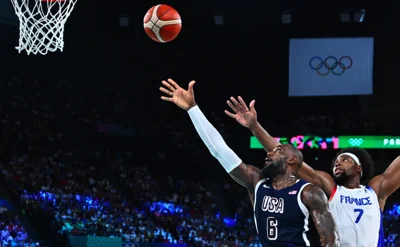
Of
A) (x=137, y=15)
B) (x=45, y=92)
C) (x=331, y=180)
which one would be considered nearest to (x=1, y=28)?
(x=45, y=92)

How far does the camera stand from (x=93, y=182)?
18.7 meters

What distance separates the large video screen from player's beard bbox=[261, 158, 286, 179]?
16.5 metres

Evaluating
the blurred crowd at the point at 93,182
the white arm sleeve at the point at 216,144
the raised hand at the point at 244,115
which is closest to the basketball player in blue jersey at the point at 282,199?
the white arm sleeve at the point at 216,144

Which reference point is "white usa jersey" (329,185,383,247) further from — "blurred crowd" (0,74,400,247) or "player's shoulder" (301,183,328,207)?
"blurred crowd" (0,74,400,247)

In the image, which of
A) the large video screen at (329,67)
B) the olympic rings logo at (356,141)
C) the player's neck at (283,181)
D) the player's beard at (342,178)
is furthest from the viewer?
the large video screen at (329,67)

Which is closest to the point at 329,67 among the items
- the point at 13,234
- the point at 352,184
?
the point at 13,234

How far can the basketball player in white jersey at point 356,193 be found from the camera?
3.95 meters

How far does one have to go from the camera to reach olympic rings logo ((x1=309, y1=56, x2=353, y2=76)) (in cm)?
2002

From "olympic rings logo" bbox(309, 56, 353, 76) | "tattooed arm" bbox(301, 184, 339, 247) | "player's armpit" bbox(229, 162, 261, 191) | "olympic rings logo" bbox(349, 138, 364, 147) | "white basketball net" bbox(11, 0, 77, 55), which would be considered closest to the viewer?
"tattooed arm" bbox(301, 184, 339, 247)

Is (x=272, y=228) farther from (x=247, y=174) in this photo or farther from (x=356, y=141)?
(x=356, y=141)

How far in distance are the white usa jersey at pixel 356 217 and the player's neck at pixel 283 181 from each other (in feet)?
1.32

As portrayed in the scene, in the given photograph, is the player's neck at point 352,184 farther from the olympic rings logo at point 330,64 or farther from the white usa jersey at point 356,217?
the olympic rings logo at point 330,64

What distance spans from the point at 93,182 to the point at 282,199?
1547 centimetres

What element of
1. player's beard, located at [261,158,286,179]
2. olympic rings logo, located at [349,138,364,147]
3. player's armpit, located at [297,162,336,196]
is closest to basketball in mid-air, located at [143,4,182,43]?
player's armpit, located at [297,162,336,196]
